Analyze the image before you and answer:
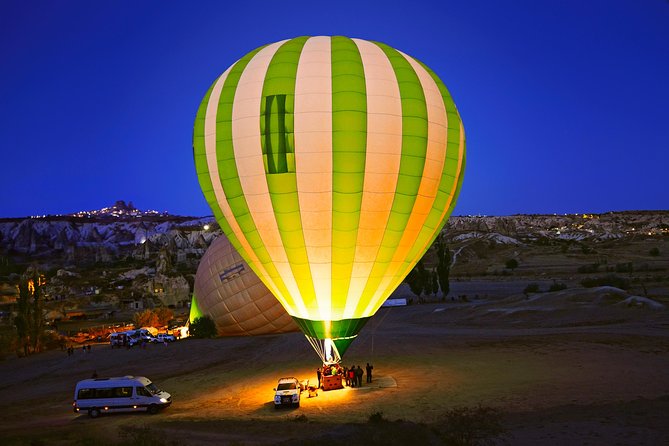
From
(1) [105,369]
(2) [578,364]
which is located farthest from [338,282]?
(1) [105,369]

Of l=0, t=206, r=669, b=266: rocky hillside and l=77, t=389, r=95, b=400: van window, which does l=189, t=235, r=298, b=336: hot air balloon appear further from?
l=0, t=206, r=669, b=266: rocky hillside

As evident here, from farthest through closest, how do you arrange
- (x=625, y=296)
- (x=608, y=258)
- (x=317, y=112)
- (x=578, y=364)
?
(x=608, y=258) < (x=625, y=296) < (x=578, y=364) < (x=317, y=112)

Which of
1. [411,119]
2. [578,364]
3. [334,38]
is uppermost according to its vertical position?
[334,38]

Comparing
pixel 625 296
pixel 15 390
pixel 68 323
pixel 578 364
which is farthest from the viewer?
pixel 68 323

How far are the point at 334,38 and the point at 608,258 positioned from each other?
223 feet

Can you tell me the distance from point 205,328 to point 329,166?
1664cm

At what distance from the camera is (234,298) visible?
25.7m

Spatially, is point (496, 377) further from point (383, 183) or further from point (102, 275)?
point (102, 275)

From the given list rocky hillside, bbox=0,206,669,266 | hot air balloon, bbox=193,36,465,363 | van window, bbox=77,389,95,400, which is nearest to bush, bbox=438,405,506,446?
hot air balloon, bbox=193,36,465,363

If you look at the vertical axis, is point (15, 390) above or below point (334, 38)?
below

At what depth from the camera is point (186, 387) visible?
17.5 metres

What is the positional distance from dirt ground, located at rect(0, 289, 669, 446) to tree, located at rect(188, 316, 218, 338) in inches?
37.9

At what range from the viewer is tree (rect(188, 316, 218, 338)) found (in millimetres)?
27469

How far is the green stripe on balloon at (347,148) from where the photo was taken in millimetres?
13969
